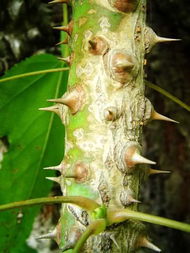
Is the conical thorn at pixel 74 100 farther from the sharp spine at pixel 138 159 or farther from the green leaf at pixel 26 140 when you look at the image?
the green leaf at pixel 26 140

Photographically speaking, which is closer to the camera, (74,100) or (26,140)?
(74,100)

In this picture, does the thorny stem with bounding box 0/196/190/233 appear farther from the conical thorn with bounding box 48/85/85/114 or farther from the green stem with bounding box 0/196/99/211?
the conical thorn with bounding box 48/85/85/114

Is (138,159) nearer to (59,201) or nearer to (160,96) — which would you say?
(59,201)

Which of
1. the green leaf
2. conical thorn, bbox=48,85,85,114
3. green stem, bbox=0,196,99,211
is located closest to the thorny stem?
green stem, bbox=0,196,99,211

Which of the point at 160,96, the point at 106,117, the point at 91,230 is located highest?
the point at 160,96

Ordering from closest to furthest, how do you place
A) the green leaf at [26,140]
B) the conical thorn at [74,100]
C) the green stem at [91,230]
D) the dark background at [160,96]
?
the green stem at [91,230] → the conical thorn at [74,100] → the green leaf at [26,140] → the dark background at [160,96]

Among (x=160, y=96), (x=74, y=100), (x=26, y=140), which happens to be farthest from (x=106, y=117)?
(x=160, y=96)

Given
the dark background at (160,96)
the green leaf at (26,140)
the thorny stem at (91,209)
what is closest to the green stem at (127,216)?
the thorny stem at (91,209)

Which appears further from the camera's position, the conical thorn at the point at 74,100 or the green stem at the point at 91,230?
the conical thorn at the point at 74,100
